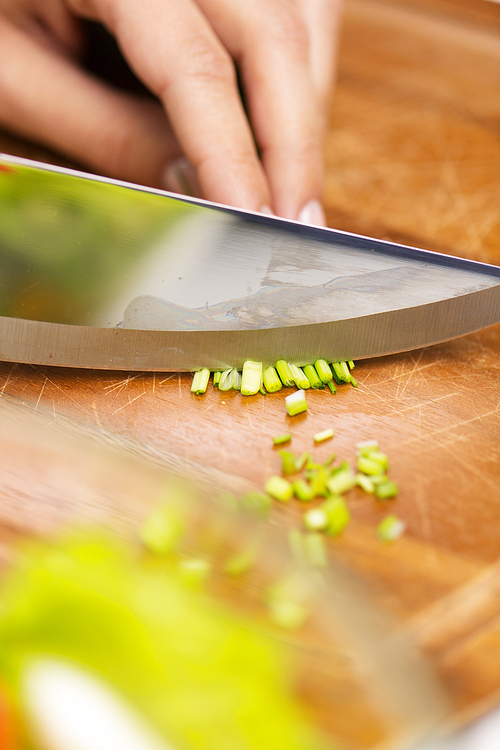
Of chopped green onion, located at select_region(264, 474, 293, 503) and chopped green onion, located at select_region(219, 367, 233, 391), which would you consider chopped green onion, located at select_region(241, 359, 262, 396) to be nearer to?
chopped green onion, located at select_region(219, 367, 233, 391)

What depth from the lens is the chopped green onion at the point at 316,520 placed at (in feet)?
2.28

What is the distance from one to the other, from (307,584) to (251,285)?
0.42 meters

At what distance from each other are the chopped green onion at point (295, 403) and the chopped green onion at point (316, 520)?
170 mm

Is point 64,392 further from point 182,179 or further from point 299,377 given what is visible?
point 182,179

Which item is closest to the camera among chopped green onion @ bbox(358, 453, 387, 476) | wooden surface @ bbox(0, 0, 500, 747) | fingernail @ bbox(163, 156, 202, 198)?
wooden surface @ bbox(0, 0, 500, 747)

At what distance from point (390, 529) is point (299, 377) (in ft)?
0.89

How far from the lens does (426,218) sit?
49.6 inches

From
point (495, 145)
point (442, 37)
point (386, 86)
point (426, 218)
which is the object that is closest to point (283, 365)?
point (426, 218)

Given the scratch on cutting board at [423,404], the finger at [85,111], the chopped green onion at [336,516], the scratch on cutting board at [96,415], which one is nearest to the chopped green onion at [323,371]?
the scratch on cutting board at [423,404]

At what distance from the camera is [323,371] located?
875mm

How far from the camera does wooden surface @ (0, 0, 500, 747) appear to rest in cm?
64

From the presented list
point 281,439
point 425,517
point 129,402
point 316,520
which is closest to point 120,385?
point 129,402

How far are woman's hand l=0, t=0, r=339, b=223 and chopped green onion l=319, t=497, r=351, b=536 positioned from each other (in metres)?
0.56

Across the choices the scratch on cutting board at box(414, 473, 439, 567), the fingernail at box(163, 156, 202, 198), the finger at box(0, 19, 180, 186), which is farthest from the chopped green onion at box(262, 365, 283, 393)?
the finger at box(0, 19, 180, 186)
